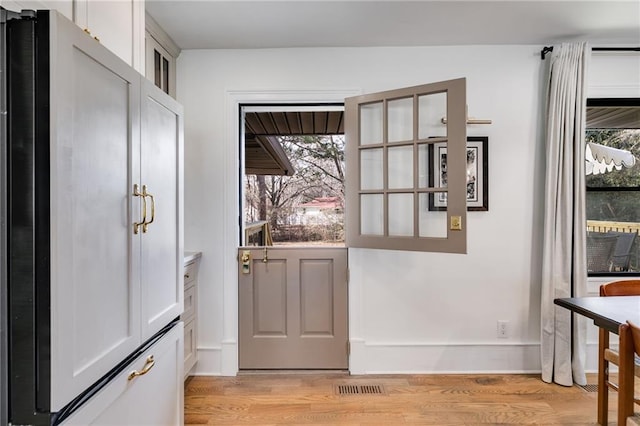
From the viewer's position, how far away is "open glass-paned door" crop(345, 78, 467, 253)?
7.80 feet

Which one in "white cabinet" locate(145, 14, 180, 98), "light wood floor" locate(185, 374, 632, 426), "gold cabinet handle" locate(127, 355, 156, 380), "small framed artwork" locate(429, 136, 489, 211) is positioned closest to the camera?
"gold cabinet handle" locate(127, 355, 156, 380)

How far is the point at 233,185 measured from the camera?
277cm

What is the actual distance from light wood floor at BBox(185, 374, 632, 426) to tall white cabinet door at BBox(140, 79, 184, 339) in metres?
1.02

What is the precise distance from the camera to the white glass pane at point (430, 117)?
257 centimetres

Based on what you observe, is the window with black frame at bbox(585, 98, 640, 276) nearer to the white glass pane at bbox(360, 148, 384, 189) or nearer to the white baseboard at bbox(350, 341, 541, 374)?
the white baseboard at bbox(350, 341, 541, 374)

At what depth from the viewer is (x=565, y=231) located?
2.55m

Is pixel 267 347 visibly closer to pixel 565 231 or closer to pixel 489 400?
pixel 489 400

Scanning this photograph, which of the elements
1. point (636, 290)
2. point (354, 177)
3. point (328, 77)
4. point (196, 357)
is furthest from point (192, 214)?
point (636, 290)

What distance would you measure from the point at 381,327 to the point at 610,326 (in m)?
1.50

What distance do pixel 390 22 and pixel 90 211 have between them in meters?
2.16

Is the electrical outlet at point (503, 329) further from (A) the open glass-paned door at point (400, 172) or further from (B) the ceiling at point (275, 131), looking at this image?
(B) the ceiling at point (275, 131)

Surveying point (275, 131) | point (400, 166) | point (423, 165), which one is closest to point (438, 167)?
point (423, 165)

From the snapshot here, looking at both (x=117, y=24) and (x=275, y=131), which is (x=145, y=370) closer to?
(x=117, y=24)

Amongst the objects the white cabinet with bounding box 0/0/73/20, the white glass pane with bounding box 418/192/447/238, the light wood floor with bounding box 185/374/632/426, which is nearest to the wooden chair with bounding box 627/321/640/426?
the light wood floor with bounding box 185/374/632/426
